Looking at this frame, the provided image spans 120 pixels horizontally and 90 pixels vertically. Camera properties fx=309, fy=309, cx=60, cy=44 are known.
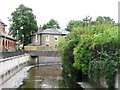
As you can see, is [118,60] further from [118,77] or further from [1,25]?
[1,25]

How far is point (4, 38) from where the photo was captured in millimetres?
59906

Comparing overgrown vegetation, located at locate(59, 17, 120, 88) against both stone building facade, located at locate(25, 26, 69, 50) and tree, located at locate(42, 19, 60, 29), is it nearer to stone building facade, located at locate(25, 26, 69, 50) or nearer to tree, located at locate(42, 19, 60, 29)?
stone building facade, located at locate(25, 26, 69, 50)

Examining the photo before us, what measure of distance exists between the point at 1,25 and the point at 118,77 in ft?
172

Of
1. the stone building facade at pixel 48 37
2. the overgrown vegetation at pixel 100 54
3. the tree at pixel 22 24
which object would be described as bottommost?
the overgrown vegetation at pixel 100 54

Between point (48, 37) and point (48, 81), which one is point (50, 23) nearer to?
point (48, 37)

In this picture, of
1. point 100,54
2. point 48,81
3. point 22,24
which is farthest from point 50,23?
point 100,54

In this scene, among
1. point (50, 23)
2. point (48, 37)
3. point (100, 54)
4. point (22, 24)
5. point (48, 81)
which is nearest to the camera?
point (100, 54)

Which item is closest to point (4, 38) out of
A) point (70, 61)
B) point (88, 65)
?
point (70, 61)

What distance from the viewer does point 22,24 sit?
79938 mm

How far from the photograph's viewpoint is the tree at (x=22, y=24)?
79875 millimetres

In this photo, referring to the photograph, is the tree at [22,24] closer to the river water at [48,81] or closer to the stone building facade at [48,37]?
the stone building facade at [48,37]

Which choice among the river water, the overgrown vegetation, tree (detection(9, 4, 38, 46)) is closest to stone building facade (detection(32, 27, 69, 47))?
tree (detection(9, 4, 38, 46))

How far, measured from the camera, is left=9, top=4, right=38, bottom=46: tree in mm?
79875

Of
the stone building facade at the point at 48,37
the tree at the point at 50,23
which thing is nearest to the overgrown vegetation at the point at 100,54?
the stone building facade at the point at 48,37
